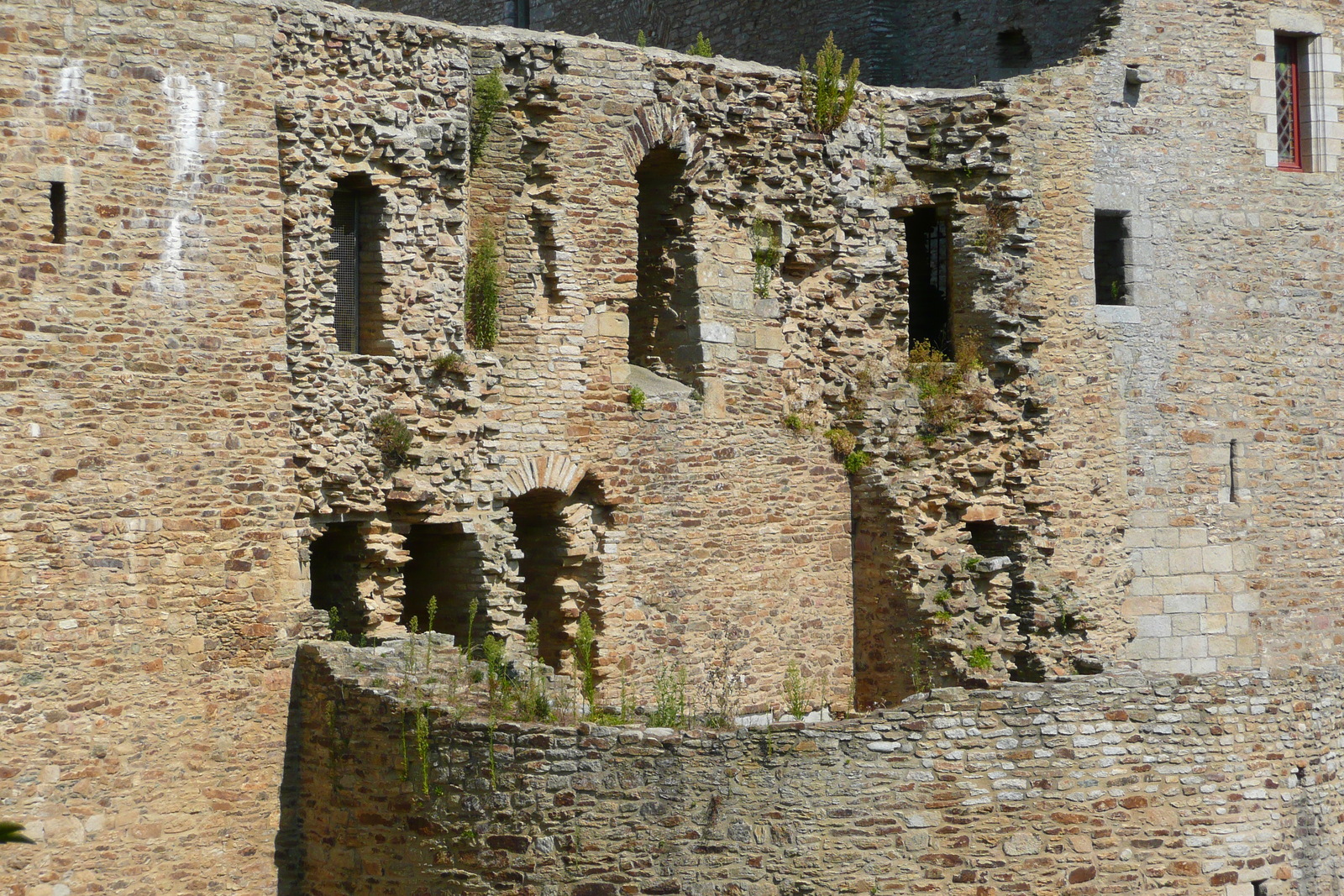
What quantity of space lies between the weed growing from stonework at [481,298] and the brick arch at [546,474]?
1035 mm

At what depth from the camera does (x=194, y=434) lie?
14984 mm

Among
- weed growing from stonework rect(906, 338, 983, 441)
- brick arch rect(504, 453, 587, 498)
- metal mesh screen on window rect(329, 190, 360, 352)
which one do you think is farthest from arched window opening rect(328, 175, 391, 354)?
weed growing from stonework rect(906, 338, 983, 441)

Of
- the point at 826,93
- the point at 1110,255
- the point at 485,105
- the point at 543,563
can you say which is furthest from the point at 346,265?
the point at 1110,255

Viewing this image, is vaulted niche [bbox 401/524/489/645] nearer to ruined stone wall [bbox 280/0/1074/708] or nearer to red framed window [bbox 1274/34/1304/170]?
ruined stone wall [bbox 280/0/1074/708]

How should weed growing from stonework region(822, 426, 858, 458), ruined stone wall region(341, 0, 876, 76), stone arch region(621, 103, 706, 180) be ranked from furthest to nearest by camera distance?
ruined stone wall region(341, 0, 876, 76) < weed growing from stonework region(822, 426, 858, 458) < stone arch region(621, 103, 706, 180)

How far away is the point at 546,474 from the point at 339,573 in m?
1.94

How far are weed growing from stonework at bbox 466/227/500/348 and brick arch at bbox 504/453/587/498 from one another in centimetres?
103

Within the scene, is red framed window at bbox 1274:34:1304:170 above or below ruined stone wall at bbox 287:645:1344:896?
above

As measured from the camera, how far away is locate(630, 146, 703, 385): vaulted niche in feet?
60.3

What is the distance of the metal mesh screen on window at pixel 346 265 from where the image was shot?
16.3 metres

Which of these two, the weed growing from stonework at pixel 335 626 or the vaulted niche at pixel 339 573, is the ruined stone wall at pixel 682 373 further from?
the weed growing from stonework at pixel 335 626

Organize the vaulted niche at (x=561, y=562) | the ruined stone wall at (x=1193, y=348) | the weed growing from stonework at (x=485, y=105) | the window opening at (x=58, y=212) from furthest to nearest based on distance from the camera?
1. the ruined stone wall at (x=1193, y=348)
2. the vaulted niche at (x=561, y=562)
3. the weed growing from stonework at (x=485, y=105)
4. the window opening at (x=58, y=212)

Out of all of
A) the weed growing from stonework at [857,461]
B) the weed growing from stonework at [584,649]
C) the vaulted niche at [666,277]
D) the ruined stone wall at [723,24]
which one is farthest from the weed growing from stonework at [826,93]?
the weed growing from stonework at [584,649]

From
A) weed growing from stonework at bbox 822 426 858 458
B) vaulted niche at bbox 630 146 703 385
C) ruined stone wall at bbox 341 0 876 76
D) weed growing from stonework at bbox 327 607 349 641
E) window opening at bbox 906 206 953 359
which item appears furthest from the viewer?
ruined stone wall at bbox 341 0 876 76
